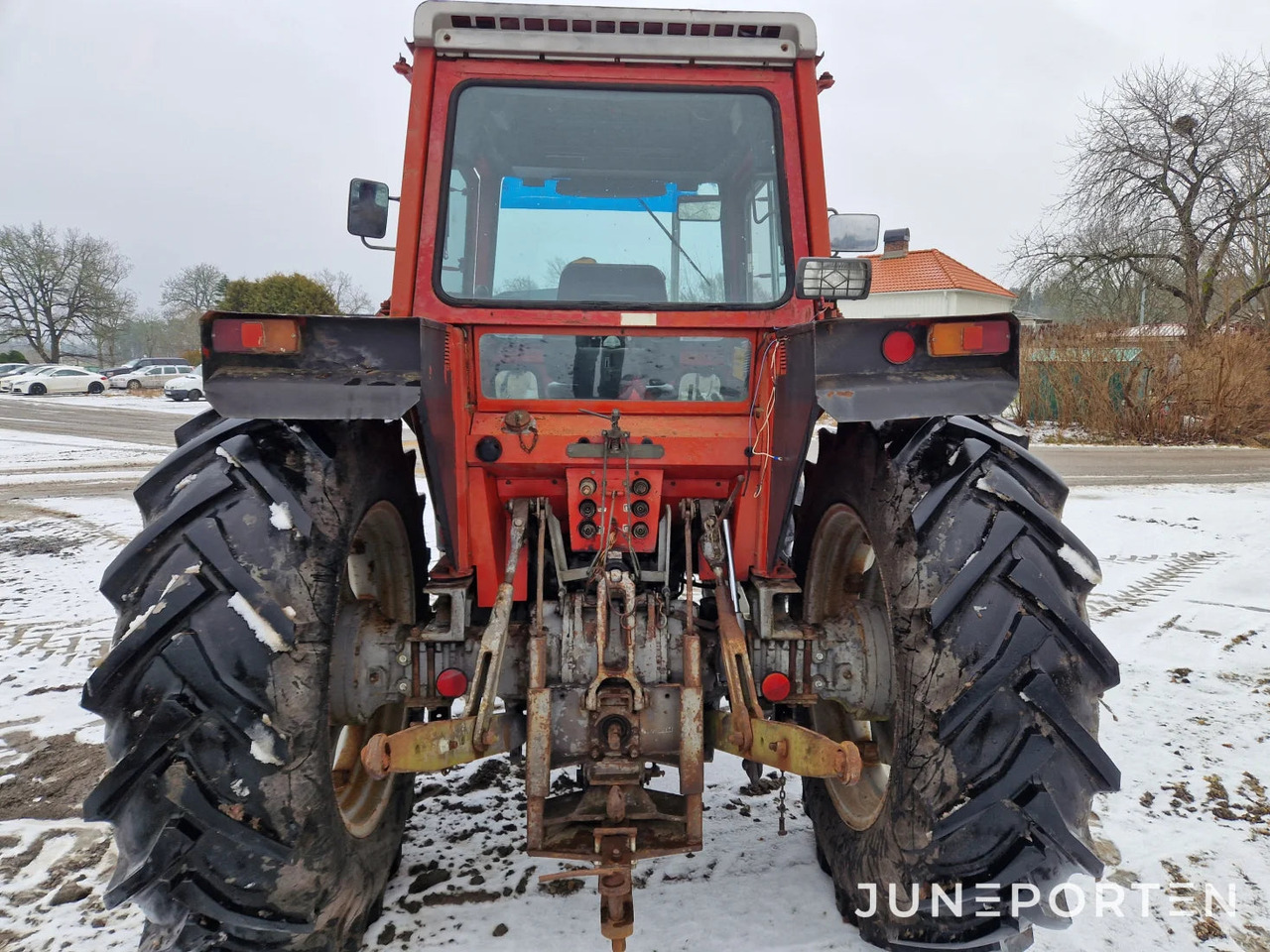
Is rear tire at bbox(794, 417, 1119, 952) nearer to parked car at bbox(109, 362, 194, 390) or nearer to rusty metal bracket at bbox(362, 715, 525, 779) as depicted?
rusty metal bracket at bbox(362, 715, 525, 779)

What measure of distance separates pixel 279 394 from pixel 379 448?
46 cm

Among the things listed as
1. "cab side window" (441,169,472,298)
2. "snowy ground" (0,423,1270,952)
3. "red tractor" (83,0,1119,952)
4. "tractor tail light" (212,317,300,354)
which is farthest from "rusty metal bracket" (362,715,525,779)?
"cab side window" (441,169,472,298)

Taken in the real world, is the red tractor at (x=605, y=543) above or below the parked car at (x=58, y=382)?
below

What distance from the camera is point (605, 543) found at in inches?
91.9

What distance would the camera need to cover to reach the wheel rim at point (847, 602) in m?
2.36

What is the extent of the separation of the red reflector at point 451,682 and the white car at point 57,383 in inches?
1380

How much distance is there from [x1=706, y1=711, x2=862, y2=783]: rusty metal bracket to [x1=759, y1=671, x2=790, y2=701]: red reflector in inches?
7.9

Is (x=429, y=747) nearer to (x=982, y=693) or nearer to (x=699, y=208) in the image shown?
(x=982, y=693)

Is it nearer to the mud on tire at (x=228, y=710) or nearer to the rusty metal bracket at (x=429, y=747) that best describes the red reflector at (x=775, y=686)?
the rusty metal bracket at (x=429, y=747)

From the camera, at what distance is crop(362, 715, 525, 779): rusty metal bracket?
5.67ft

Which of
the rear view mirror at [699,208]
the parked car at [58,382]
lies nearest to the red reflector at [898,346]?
the rear view mirror at [699,208]

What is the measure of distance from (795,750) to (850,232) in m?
1.81

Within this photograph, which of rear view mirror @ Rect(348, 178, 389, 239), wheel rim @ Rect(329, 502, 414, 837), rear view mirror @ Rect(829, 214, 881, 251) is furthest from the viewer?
rear view mirror @ Rect(829, 214, 881, 251)

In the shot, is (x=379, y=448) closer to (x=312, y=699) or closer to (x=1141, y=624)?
(x=312, y=699)
